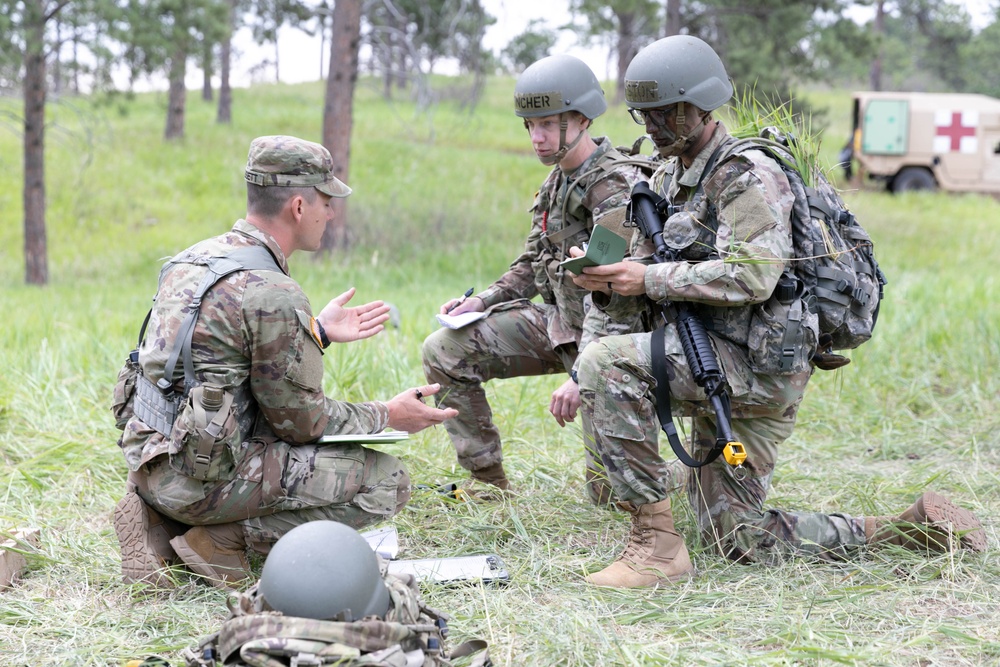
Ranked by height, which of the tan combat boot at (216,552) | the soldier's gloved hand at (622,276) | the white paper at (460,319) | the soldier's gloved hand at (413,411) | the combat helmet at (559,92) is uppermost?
the combat helmet at (559,92)

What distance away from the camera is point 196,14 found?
11906 mm

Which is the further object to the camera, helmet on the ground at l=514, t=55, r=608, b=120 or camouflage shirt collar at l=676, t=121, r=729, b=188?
helmet on the ground at l=514, t=55, r=608, b=120

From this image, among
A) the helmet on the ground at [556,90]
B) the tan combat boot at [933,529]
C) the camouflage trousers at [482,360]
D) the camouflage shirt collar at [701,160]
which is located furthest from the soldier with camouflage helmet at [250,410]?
the tan combat boot at [933,529]

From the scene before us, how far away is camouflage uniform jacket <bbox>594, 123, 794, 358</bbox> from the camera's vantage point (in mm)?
3320

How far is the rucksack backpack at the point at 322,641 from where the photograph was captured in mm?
2402

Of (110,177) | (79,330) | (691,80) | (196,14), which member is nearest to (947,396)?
(691,80)

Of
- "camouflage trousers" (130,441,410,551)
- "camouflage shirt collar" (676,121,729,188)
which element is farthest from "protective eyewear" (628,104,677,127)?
"camouflage trousers" (130,441,410,551)

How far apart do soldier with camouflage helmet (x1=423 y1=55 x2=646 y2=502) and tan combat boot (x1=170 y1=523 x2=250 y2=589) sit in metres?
1.22

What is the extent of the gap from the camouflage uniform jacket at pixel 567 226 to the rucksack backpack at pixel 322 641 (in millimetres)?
1689

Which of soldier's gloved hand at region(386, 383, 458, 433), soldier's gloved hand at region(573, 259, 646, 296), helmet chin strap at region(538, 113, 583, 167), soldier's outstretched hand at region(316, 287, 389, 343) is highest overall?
helmet chin strap at region(538, 113, 583, 167)

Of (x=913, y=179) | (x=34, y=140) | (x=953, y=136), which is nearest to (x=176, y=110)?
(x=34, y=140)

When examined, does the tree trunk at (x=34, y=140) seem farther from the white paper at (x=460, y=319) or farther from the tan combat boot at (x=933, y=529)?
the tan combat boot at (x=933, y=529)

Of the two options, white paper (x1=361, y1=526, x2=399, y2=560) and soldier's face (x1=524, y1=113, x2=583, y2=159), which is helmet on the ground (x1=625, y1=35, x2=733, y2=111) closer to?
soldier's face (x1=524, y1=113, x2=583, y2=159)

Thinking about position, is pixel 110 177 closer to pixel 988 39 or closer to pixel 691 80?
pixel 691 80
